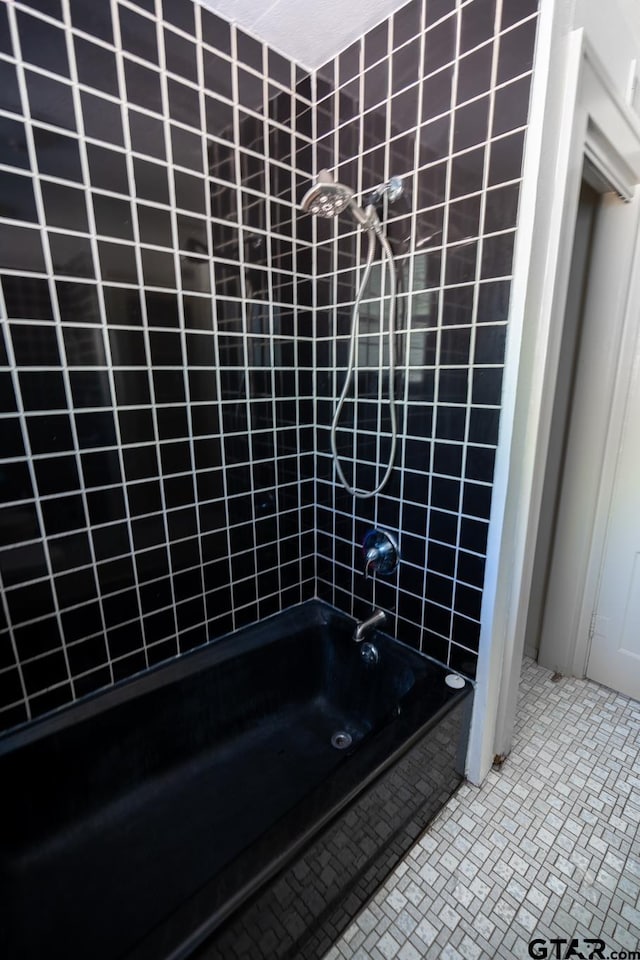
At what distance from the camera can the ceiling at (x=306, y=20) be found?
1.09 m

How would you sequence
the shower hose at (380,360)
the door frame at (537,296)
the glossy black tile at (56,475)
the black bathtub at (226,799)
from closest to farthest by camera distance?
the black bathtub at (226,799) → the door frame at (537,296) → the glossy black tile at (56,475) → the shower hose at (380,360)

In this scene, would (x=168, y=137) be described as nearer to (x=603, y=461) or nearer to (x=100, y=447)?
(x=100, y=447)

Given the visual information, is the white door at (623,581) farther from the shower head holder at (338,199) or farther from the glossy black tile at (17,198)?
the glossy black tile at (17,198)

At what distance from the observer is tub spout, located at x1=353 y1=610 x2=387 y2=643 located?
141 centimetres

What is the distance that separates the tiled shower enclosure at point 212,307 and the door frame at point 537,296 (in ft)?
0.14

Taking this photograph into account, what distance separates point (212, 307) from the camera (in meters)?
1.24

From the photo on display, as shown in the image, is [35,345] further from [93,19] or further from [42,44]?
[93,19]

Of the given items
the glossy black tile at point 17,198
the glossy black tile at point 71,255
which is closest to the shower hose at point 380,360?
the glossy black tile at point 71,255

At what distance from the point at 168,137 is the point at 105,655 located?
4.85ft

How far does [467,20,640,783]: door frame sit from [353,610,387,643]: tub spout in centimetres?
35

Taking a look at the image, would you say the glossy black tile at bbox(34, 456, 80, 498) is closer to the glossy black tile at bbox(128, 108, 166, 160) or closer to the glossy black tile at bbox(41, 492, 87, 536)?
the glossy black tile at bbox(41, 492, 87, 536)

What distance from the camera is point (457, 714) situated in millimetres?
1215

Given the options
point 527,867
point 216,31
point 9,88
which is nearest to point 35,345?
point 9,88

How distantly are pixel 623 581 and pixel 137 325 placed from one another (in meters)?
1.98
